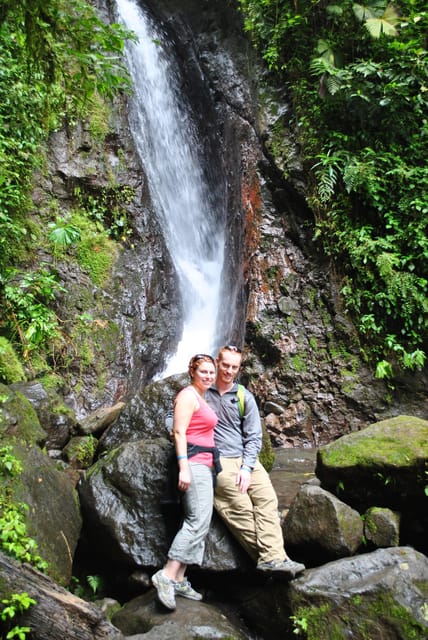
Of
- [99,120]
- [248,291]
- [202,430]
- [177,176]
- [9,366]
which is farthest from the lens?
[177,176]

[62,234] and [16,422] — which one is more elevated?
[62,234]

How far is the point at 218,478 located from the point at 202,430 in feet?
1.41

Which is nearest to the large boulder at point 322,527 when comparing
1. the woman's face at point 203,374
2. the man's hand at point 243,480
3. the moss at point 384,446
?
the moss at point 384,446

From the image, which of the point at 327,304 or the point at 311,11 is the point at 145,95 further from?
the point at 327,304

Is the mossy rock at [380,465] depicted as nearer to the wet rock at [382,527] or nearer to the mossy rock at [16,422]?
the wet rock at [382,527]

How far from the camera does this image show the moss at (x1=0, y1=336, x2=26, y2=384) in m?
6.02

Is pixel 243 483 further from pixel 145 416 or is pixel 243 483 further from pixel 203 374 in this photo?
pixel 145 416

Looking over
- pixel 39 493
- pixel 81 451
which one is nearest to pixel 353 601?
pixel 39 493

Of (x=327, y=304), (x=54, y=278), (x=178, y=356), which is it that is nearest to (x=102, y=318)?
(x=54, y=278)

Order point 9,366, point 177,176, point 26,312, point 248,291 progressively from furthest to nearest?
point 177,176
point 248,291
point 26,312
point 9,366

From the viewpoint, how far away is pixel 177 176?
12977 mm

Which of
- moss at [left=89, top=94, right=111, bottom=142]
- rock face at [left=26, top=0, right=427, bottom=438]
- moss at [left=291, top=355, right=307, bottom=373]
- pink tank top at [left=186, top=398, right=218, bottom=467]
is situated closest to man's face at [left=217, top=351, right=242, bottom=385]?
pink tank top at [left=186, top=398, right=218, bottom=467]

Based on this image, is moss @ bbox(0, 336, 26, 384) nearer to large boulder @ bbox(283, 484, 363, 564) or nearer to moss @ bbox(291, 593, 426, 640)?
large boulder @ bbox(283, 484, 363, 564)

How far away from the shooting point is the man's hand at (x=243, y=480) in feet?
12.1
